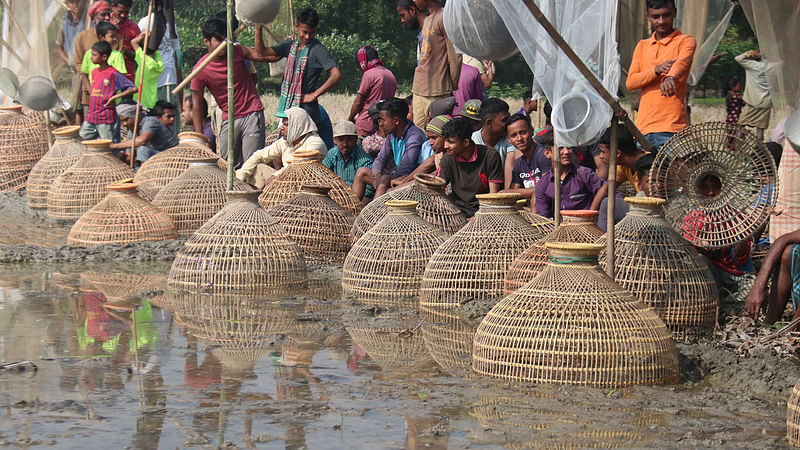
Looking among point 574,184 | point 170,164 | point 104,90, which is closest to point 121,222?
point 170,164

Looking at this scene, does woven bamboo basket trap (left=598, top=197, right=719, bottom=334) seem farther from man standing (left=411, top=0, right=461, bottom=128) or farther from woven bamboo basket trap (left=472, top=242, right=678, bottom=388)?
man standing (left=411, top=0, right=461, bottom=128)

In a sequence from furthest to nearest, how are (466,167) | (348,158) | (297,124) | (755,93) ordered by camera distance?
(755,93) < (348,158) < (297,124) < (466,167)

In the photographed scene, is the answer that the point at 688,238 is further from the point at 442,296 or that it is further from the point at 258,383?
the point at 258,383

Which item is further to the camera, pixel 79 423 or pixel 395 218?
pixel 395 218

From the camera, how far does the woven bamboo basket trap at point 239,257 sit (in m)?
8.35

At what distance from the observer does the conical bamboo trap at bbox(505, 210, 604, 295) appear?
709 centimetres

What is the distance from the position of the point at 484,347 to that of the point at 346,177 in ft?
18.4

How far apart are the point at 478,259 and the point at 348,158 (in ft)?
12.7

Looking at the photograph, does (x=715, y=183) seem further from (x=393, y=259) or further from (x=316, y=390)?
(x=316, y=390)

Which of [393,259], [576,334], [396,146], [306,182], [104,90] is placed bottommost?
[576,334]

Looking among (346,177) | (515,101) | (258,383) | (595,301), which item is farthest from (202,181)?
(515,101)

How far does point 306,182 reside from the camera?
10398mm

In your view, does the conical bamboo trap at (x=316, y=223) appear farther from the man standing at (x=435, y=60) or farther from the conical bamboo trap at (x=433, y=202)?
the man standing at (x=435, y=60)

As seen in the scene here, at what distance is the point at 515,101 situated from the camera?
21531 mm
